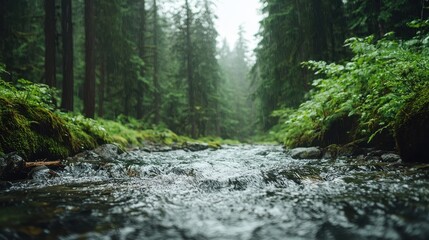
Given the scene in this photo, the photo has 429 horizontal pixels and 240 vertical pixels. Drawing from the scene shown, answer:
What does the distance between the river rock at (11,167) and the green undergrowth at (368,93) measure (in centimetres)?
686

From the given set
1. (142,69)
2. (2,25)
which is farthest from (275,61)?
(2,25)

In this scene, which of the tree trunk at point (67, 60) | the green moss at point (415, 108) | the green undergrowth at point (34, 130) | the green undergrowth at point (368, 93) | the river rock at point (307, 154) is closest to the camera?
the green moss at point (415, 108)

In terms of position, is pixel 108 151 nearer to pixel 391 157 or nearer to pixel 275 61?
pixel 391 157

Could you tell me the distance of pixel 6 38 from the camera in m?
14.0

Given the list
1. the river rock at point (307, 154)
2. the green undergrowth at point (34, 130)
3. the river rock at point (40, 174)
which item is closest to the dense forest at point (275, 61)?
the green undergrowth at point (34, 130)

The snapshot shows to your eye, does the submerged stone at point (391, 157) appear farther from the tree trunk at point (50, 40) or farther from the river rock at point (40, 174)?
the tree trunk at point (50, 40)

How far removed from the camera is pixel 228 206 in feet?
11.2

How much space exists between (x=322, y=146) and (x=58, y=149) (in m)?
7.58

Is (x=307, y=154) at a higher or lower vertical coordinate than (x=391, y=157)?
lower

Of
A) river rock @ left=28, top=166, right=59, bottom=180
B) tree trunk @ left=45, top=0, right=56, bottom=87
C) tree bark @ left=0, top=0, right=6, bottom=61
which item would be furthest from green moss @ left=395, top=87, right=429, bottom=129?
tree bark @ left=0, top=0, right=6, bottom=61

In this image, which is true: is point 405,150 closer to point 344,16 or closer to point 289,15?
point 344,16

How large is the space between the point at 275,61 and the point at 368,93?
26.9 feet

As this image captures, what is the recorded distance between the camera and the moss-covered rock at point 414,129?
4.87 meters

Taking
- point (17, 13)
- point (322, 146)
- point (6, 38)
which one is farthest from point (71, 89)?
point (322, 146)
